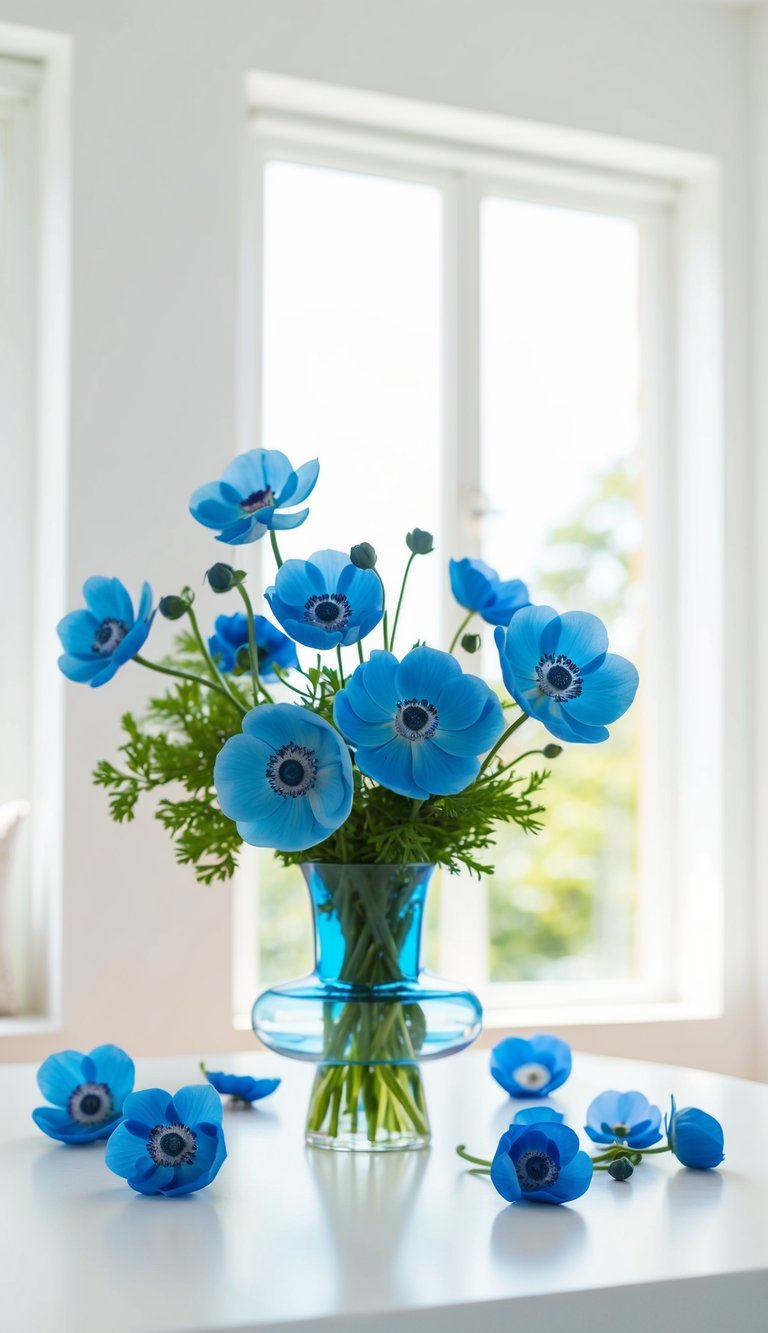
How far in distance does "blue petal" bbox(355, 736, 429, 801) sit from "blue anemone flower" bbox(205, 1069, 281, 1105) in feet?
1.54

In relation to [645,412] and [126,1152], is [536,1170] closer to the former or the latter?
[126,1152]

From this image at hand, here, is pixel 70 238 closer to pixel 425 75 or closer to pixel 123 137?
pixel 123 137

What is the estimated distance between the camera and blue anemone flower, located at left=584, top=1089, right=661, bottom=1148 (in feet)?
3.58

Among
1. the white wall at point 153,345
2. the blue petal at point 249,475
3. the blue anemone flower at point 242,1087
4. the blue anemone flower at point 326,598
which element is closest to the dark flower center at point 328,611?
the blue anemone flower at point 326,598

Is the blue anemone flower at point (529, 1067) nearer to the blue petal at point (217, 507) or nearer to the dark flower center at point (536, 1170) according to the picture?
the dark flower center at point (536, 1170)

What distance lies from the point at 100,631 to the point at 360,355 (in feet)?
7.59

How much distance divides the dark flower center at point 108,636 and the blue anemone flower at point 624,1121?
0.52 metres

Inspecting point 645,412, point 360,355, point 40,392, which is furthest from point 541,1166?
point 645,412

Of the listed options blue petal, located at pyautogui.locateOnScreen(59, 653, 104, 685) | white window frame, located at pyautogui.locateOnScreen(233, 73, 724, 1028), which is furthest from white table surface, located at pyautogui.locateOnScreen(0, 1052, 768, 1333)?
white window frame, located at pyautogui.locateOnScreen(233, 73, 724, 1028)

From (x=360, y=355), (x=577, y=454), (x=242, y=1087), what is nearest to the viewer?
(x=242, y=1087)

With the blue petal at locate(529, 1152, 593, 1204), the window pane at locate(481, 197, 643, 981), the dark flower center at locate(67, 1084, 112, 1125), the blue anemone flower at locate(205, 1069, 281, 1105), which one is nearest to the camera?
the blue petal at locate(529, 1152, 593, 1204)

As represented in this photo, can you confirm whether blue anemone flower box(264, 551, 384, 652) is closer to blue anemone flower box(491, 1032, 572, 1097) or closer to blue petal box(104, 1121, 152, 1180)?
blue petal box(104, 1121, 152, 1180)

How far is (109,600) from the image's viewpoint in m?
1.10

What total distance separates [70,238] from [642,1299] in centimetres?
244
